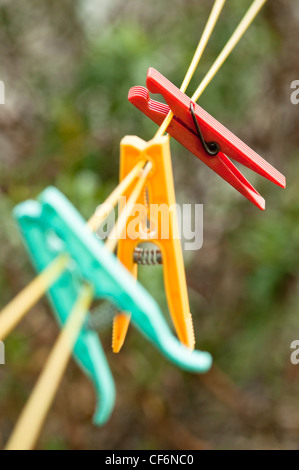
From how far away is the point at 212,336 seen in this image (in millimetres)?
1301

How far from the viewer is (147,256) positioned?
469 millimetres

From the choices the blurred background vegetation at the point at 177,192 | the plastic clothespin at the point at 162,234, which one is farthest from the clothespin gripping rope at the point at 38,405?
the blurred background vegetation at the point at 177,192

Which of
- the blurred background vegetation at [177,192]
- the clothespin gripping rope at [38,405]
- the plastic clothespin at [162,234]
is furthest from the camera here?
the blurred background vegetation at [177,192]

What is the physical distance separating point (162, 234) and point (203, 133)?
90 mm

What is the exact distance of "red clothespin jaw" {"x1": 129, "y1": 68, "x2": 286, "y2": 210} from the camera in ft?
1.54

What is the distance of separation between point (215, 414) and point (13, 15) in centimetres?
102

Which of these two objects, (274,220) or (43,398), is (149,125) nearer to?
(274,220)

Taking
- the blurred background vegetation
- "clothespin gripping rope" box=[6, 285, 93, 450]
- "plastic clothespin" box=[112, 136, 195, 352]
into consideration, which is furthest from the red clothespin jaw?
the blurred background vegetation

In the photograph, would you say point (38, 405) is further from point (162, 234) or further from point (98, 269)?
point (162, 234)

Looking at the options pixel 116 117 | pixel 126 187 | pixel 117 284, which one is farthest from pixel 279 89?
pixel 117 284

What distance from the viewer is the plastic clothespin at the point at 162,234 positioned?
0.45 meters

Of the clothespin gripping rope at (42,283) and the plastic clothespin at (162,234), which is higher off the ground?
the plastic clothespin at (162,234)

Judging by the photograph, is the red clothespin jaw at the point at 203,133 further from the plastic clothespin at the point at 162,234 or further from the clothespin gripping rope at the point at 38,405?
the clothespin gripping rope at the point at 38,405

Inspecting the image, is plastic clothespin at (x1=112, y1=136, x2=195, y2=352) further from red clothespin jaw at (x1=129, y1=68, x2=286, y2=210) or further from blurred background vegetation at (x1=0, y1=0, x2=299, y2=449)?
blurred background vegetation at (x1=0, y1=0, x2=299, y2=449)
